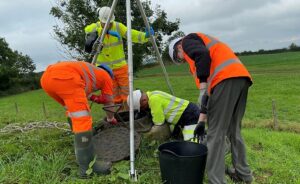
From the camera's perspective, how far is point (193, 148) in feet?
12.7

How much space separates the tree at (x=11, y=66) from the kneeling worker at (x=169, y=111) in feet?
150

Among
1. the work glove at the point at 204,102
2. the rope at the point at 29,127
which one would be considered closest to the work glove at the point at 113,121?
the rope at the point at 29,127

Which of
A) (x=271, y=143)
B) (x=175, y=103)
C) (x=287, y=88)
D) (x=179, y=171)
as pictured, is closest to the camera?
(x=179, y=171)

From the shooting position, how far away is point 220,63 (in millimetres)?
3557

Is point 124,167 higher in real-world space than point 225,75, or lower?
lower

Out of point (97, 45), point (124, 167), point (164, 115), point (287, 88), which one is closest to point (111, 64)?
point (97, 45)

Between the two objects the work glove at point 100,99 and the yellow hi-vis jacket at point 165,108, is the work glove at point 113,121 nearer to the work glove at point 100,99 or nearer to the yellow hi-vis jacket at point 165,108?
the work glove at point 100,99

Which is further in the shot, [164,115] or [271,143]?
[271,143]

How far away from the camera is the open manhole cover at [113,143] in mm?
4477

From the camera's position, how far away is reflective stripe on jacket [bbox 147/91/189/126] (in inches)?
202

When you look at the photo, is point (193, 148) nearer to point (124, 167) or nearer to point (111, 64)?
point (124, 167)

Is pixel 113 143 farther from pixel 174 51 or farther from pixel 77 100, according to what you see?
pixel 174 51

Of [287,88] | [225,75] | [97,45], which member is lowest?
[287,88]

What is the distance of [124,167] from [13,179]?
4.22 feet
